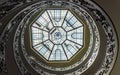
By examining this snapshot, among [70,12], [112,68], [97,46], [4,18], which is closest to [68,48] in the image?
[70,12]

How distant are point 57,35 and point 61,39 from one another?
0.92 feet

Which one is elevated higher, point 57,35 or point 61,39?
Answer: point 57,35

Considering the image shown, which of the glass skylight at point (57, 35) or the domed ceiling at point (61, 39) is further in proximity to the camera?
the glass skylight at point (57, 35)

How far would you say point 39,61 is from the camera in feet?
46.0

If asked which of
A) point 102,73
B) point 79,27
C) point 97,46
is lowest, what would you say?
point 102,73

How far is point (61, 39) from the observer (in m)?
15.5

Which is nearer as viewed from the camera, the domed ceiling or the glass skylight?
the domed ceiling

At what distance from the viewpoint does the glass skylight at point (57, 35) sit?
15.0 meters

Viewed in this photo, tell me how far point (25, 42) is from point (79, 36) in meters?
2.85

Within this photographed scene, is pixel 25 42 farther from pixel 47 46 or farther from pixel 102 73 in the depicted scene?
pixel 102 73

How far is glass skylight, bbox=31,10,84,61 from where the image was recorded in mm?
14961

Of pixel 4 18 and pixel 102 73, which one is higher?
pixel 4 18

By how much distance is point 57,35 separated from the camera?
50.7ft

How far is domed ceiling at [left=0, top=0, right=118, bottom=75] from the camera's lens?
35.2 ft
